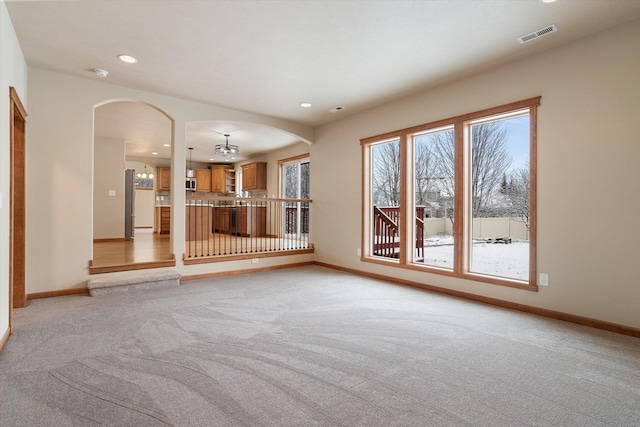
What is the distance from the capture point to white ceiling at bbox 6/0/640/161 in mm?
2723

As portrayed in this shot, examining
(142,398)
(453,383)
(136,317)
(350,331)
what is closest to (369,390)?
(453,383)

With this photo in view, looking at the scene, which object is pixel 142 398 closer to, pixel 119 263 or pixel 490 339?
pixel 490 339

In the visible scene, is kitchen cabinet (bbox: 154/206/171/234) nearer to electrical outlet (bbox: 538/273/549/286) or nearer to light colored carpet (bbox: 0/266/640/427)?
light colored carpet (bbox: 0/266/640/427)

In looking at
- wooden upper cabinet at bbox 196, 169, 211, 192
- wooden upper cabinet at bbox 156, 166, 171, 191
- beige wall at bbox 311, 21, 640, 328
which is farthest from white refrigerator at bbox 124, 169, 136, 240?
beige wall at bbox 311, 21, 640, 328

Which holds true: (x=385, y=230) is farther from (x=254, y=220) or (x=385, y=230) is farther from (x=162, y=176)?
(x=162, y=176)

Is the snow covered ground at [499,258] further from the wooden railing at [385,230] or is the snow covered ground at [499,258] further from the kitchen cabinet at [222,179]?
the kitchen cabinet at [222,179]

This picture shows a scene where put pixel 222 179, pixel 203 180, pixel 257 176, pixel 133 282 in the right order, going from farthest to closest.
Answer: pixel 203 180, pixel 222 179, pixel 257 176, pixel 133 282

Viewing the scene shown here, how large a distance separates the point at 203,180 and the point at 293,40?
350 inches

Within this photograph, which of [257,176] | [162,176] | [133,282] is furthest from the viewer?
[162,176]

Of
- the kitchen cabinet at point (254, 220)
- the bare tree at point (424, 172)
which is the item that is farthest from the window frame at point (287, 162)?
the bare tree at point (424, 172)

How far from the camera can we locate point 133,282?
4.32 meters

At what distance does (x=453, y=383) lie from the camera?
6.66ft

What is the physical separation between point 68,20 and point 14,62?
29.4 inches

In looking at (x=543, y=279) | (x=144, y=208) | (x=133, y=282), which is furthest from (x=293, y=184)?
(x=144, y=208)
